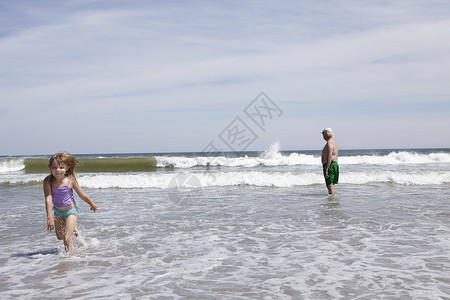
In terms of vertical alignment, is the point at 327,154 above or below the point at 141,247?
above

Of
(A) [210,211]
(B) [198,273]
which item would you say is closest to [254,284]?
(B) [198,273]

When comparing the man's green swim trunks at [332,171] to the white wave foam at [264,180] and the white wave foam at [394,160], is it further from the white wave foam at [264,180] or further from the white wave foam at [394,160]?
the white wave foam at [394,160]

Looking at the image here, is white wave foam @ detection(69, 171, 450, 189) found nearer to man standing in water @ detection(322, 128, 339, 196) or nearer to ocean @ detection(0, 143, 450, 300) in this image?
ocean @ detection(0, 143, 450, 300)

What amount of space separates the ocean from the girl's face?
1.13m

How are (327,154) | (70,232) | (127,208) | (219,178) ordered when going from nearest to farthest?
1. (70,232)
2. (127,208)
3. (327,154)
4. (219,178)

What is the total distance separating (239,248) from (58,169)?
8.97 feet

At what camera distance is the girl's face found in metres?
5.19

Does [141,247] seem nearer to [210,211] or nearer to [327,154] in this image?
[210,211]

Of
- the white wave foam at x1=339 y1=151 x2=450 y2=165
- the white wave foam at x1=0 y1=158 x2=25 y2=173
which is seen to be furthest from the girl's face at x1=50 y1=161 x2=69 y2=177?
the white wave foam at x1=0 y1=158 x2=25 y2=173

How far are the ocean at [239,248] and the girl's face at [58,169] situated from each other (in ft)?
3.72

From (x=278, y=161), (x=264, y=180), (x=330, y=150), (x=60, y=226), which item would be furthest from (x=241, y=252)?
(x=278, y=161)

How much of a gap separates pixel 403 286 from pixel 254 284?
148 cm

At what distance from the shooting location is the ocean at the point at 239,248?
3.94 metres

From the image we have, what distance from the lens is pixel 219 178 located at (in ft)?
54.0
